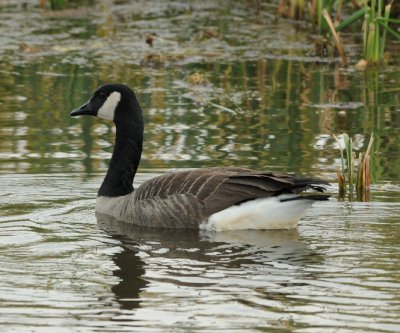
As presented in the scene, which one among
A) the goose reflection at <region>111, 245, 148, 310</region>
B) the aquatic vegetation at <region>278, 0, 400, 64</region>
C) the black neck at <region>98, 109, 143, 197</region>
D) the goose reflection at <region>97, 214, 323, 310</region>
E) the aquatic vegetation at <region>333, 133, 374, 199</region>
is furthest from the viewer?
the aquatic vegetation at <region>278, 0, 400, 64</region>

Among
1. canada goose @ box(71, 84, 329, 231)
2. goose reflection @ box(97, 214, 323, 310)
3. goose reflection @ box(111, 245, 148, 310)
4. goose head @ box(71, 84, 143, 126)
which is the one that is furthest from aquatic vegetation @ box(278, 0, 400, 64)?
goose reflection @ box(111, 245, 148, 310)

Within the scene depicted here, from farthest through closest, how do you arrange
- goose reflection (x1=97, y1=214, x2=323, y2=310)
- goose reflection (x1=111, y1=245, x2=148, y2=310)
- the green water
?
1. goose reflection (x1=97, y1=214, x2=323, y2=310)
2. goose reflection (x1=111, y1=245, x2=148, y2=310)
3. the green water

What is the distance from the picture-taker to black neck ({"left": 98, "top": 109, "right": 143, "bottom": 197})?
11023 mm

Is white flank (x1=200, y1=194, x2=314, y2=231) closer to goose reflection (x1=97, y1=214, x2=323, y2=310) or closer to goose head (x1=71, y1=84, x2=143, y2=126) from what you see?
goose reflection (x1=97, y1=214, x2=323, y2=310)

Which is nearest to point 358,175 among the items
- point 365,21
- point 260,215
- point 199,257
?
point 260,215

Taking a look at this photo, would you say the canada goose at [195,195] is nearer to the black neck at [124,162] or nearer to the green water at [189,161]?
the black neck at [124,162]

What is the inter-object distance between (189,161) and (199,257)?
10.2 ft

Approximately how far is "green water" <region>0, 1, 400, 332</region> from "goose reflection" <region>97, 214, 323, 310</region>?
0.02 metres

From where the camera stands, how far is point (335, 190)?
1115cm

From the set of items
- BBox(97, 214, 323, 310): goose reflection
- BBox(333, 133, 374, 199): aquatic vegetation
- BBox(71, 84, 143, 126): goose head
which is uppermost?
BBox(71, 84, 143, 126): goose head

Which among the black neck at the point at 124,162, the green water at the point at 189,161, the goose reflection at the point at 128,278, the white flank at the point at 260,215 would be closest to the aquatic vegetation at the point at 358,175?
the green water at the point at 189,161

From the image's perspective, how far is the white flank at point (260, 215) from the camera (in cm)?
975

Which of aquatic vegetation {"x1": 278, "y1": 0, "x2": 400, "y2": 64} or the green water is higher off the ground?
aquatic vegetation {"x1": 278, "y1": 0, "x2": 400, "y2": 64}

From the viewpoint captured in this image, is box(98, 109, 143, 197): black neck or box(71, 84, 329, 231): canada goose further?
box(98, 109, 143, 197): black neck
